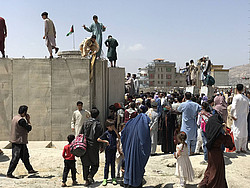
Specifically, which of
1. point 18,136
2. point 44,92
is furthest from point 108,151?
point 44,92

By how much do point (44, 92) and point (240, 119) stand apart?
587 centimetres

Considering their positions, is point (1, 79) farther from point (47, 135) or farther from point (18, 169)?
point (18, 169)

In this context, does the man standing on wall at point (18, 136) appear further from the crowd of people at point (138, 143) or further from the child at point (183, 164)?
the child at point (183, 164)

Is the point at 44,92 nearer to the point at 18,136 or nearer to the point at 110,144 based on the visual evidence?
the point at 18,136

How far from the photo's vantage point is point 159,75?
281 feet

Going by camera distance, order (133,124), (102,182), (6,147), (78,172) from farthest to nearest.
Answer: (6,147) → (78,172) → (102,182) → (133,124)

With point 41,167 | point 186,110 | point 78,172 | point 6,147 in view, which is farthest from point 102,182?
point 6,147

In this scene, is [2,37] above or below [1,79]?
above

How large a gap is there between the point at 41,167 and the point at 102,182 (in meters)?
2.16

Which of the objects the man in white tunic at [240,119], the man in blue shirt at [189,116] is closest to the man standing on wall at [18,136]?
the man in blue shirt at [189,116]

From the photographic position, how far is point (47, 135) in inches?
364

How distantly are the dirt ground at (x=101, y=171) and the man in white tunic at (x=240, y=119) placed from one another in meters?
0.30

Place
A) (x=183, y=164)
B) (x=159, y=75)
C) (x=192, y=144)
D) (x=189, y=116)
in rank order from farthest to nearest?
(x=159, y=75)
(x=192, y=144)
(x=189, y=116)
(x=183, y=164)

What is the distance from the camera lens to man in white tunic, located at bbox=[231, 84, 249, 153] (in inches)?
275
